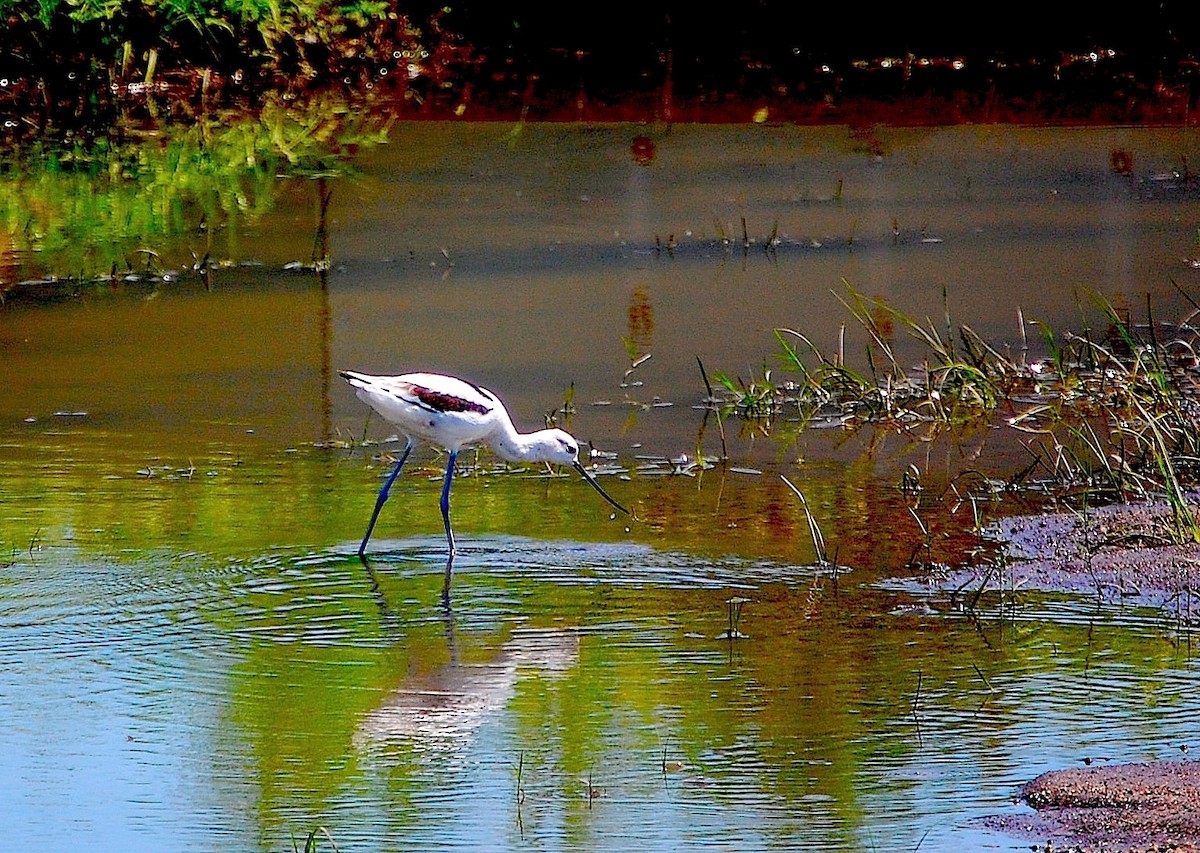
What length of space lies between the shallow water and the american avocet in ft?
0.85

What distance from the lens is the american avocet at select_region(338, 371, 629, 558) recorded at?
23.1ft

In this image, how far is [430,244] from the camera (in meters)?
13.6

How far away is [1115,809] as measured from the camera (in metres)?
4.59

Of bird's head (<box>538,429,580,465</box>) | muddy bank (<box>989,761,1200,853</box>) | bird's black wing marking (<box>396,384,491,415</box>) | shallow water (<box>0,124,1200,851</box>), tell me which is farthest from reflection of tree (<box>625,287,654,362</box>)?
muddy bank (<box>989,761,1200,853</box>)

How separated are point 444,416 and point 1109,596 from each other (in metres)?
2.24

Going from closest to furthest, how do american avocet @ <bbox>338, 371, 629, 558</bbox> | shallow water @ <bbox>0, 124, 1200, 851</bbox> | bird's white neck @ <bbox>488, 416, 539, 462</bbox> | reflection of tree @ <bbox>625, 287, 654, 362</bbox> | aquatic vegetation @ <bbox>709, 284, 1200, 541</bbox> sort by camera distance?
shallow water @ <bbox>0, 124, 1200, 851</bbox>, american avocet @ <bbox>338, 371, 629, 558</bbox>, bird's white neck @ <bbox>488, 416, 539, 462</bbox>, aquatic vegetation @ <bbox>709, 284, 1200, 541</bbox>, reflection of tree @ <bbox>625, 287, 654, 362</bbox>

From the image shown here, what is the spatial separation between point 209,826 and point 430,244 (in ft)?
30.0

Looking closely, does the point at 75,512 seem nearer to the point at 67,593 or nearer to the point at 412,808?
the point at 67,593

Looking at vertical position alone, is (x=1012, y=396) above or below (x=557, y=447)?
below

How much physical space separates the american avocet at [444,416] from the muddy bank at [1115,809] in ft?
8.69

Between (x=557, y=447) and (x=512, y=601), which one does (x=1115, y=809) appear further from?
(x=557, y=447)

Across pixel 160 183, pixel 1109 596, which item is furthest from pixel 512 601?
pixel 160 183

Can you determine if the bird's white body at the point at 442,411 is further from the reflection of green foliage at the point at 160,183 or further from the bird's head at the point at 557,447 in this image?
the reflection of green foliage at the point at 160,183

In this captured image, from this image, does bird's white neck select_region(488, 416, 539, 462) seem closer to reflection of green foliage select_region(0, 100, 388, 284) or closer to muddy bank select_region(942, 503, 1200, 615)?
muddy bank select_region(942, 503, 1200, 615)
